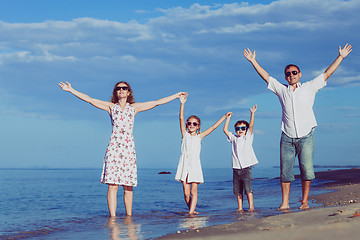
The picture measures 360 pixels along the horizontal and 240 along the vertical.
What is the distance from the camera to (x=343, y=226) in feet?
11.2

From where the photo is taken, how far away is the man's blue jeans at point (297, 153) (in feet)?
22.7

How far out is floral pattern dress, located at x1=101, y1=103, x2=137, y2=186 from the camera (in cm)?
752

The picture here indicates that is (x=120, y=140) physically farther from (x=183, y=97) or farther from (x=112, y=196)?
(x=183, y=97)

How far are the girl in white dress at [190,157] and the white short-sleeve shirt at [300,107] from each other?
1.55 metres

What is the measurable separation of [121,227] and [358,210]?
11.0ft

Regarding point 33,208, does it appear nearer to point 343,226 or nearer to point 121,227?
point 121,227

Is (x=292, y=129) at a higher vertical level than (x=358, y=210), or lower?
higher

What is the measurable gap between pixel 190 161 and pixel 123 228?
6.87ft

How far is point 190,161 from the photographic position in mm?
7957

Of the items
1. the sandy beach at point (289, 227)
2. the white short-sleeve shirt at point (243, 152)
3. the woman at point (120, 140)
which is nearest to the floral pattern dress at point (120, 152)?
the woman at point (120, 140)

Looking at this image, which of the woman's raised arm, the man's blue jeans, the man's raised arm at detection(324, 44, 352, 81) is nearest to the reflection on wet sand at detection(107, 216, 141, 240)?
the woman's raised arm

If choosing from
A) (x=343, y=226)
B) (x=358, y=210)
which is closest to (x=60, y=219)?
(x=358, y=210)

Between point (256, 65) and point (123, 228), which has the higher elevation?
point (256, 65)

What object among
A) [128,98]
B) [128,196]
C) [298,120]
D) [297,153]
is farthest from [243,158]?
[128,98]
